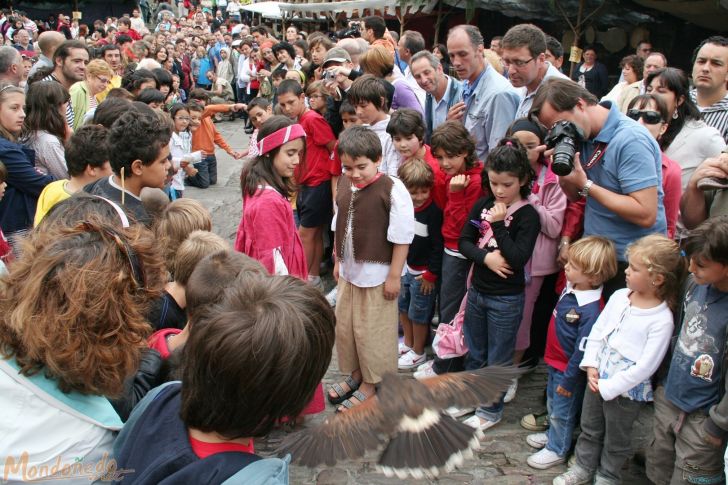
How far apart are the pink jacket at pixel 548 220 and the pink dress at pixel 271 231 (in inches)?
62.9

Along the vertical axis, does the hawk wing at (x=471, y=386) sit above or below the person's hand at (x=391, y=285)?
→ above

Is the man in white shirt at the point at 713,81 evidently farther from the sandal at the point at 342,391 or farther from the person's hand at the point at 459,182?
the sandal at the point at 342,391

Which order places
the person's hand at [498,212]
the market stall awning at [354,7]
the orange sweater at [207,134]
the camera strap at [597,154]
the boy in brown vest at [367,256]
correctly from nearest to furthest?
the camera strap at [597,154] → the person's hand at [498,212] → the boy in brown vest at [367,256] → the orange sweater at [207,134] → the market stall awning at [354,7]

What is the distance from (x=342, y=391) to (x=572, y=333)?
5.48ft

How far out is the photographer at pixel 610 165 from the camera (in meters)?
3.13

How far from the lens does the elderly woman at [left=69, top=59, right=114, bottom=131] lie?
20.2ft

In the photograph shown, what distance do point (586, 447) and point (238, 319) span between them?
8.80 feet

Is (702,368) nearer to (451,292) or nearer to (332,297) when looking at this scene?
(451,292)

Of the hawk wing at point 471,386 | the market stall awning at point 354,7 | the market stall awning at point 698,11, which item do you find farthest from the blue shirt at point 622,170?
the market stall awning at point 354,7

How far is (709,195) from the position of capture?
138 inches

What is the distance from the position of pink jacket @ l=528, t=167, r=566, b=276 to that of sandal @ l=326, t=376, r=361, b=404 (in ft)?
4.95

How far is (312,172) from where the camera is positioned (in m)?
5.55

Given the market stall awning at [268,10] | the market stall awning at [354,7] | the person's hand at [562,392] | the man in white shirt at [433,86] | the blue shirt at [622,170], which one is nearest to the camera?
the blue shirt at [622,170]

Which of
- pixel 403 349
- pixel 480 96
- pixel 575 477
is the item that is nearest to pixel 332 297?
pixel 403 349
